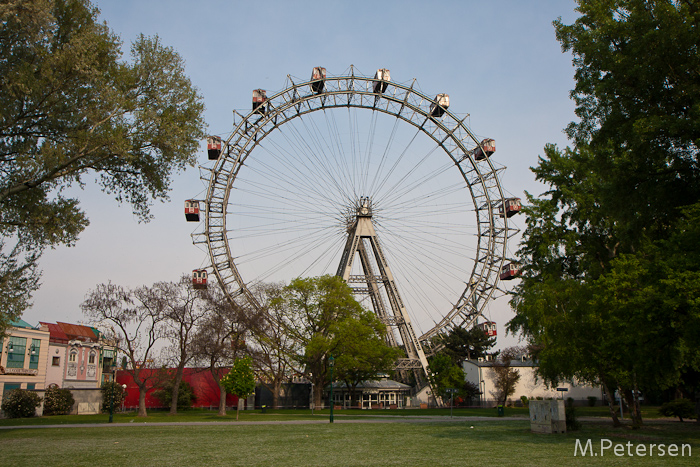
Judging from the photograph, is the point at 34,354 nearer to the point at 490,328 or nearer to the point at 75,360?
the point at 75,360

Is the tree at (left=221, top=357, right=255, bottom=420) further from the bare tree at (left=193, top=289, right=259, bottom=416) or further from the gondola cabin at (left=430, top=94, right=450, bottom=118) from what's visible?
the gondola cabin at (left=430, top=94, right=450, bottom=118)

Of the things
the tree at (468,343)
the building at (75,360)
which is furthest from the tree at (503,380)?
the building at (75,360)

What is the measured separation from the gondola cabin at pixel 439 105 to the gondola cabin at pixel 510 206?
895 cm

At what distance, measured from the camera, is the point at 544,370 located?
2483 cm

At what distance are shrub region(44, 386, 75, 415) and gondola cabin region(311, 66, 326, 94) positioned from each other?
29444 mm

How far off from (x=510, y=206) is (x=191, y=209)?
25121 millimetres

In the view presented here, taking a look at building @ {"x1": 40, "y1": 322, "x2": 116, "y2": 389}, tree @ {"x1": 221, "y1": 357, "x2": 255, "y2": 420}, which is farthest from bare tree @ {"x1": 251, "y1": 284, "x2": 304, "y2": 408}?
building @ {"x1": 40, "y1": 322, "x2": 116, "y2": 389}

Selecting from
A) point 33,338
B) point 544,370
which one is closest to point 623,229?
point 544,370

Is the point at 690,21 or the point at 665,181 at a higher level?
the point at 690,21

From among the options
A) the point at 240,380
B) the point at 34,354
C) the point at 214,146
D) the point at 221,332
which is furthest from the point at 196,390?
the point at 214,146

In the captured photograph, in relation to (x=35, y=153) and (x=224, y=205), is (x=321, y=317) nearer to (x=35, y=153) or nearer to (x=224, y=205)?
(x=224, y=205)

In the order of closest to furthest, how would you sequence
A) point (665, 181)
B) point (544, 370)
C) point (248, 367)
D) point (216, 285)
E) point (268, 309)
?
point (665, 181) → point (544, 370) → point (248, 367) → point (216, 285) → point (268, 309)

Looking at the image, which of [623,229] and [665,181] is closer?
[665,181]

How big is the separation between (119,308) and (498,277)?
2899cm
